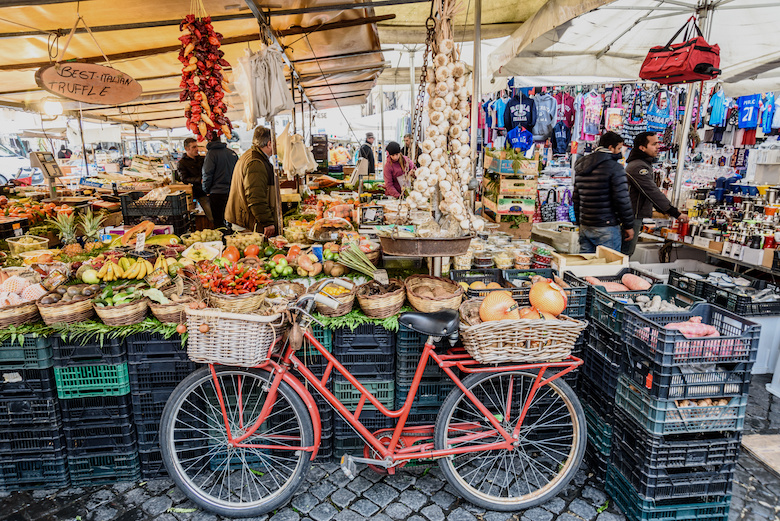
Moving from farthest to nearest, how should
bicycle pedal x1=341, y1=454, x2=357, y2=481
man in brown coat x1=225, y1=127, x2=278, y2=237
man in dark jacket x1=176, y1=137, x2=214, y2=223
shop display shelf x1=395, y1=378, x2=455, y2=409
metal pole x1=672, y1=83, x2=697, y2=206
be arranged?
man in dark jacket x1=176, y1=137, x2=214, y2=223, metal pole x1=672, y1=83, x2=697, y2=206, man in brown coat x1=225, y1=127, x2=278, y2=237, shop display shelf x1=395, y1=378, x2=455, y2=409, bicycle pedal x1=341, y1=454, x2=357, y2=481

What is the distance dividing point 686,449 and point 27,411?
398 cm

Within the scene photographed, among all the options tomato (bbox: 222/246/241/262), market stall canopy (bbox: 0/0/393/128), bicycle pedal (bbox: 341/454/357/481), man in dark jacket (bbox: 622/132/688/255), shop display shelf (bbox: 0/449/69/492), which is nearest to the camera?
bicycle pedal (bbox: 341/454/357/481)

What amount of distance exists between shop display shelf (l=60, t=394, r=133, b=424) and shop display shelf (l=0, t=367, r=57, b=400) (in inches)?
5.3

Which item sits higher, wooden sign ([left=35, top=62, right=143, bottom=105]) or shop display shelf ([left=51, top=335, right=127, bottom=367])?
wooden sign ([left=35, top=62, right=143, bottom=105])

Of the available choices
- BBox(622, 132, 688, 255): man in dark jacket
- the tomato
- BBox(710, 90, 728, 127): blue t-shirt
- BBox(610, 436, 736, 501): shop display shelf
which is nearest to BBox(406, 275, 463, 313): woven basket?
BBox(610, 436, 736, 501): shop display shelf

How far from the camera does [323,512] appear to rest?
283cm

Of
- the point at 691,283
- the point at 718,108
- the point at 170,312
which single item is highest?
the point at 718,108

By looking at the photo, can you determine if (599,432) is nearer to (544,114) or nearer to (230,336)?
(230,336)

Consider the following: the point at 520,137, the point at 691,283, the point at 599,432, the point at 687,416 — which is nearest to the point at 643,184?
the point at 691,283

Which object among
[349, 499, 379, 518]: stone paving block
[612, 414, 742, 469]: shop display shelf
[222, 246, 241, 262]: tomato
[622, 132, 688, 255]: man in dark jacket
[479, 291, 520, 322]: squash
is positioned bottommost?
[349, 499, 379, 518]: stone paving block

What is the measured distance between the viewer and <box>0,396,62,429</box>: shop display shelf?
2.96m

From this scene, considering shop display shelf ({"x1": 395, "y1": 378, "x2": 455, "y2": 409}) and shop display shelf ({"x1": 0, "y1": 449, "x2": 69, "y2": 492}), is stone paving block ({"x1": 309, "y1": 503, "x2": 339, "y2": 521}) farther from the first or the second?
shop display shelf ({"x1": 0, "y1": 449, "x2": 69, "y2": 492})

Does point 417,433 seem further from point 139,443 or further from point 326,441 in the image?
point 139,443

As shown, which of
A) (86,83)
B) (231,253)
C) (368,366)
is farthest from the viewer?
(86,83)
